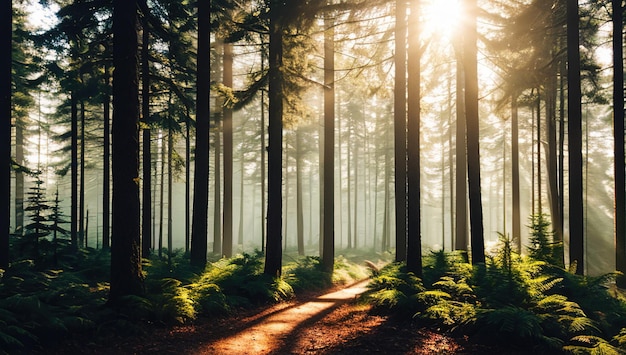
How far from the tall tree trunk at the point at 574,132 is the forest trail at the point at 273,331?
328 inches

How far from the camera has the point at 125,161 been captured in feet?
26.2

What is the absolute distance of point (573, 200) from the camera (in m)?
12.4

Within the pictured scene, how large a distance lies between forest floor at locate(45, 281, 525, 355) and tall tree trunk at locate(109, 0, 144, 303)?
1451mm

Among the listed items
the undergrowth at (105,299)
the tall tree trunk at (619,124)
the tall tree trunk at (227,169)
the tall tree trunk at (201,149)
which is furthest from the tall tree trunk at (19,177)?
the tall tree trunk at (619,124)

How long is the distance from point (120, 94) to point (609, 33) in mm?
20067

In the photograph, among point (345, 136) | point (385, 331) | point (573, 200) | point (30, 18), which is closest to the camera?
point (385, 331)

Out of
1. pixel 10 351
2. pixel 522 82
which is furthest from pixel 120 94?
pixel 522 82

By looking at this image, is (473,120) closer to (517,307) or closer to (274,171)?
(517,307)

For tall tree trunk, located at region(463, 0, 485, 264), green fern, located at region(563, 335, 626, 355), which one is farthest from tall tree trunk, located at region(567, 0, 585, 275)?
green fern, located at region(563, 335, 626, 355)

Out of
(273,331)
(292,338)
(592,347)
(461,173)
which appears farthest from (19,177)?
(592,347)

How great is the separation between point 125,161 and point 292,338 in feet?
17.3

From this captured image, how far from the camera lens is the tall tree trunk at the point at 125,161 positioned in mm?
7891

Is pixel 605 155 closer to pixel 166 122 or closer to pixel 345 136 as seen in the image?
pixel 345 136

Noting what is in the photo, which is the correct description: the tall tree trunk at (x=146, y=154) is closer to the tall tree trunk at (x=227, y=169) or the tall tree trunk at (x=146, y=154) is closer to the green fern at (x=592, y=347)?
the tall tree trunk at (x=227, y=169)
